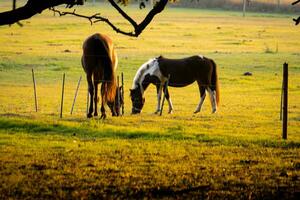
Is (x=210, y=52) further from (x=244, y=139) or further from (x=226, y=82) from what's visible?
(x=244, y=139)

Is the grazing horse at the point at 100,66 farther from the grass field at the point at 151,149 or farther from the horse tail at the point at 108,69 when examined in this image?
the grass field at the point at 151,149

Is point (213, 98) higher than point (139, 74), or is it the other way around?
point (139, 74)

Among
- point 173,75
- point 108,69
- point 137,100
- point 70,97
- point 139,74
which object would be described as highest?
point 108,69

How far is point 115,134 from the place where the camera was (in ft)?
54.3

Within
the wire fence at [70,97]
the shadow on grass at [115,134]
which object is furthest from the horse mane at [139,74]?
the shadow on grass at [115,134]

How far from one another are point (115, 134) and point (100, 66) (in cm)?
574

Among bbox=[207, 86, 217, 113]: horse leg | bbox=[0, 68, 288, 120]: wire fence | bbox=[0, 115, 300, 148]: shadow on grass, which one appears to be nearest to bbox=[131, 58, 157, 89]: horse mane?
bbox=[0, 68, 288, 120]: wire fence

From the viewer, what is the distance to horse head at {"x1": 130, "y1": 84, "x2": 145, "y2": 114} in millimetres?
26013

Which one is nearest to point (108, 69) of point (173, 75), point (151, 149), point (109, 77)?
point (109, 77)

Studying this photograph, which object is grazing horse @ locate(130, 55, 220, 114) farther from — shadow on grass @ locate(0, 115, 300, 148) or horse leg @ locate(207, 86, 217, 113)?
shadow on grass @ locate(0, 115, 300, 148)

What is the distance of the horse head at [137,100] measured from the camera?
26.0 m

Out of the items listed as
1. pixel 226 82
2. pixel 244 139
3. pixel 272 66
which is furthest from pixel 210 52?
pixel 244 139

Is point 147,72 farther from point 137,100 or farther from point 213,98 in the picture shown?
point 213,98

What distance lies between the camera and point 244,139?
51.8 ft
